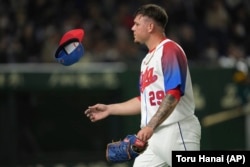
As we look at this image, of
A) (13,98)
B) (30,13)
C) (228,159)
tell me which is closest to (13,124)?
(13,98)

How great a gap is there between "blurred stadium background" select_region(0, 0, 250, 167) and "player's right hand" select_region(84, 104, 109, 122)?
200 inches

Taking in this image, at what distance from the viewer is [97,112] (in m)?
8.95

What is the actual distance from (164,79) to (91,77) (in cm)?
583

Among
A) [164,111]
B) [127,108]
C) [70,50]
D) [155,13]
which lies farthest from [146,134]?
[70,50]

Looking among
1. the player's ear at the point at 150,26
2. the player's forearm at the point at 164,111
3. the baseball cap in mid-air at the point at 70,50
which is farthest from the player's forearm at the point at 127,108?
the player's forearm at the point at 164,111

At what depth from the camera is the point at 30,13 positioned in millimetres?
15930

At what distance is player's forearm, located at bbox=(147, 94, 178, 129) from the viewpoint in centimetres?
802

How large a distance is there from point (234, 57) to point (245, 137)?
142 cm

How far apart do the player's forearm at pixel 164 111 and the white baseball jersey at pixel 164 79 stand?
0.14 metres

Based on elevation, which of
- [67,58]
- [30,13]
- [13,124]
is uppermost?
[30,13]

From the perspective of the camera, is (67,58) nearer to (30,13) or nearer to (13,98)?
(13,98)

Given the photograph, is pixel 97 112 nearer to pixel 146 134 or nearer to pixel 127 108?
pixel 127 108

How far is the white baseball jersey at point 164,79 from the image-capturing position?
8273 mm

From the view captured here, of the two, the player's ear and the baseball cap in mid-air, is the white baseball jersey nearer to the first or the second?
the player's ear
